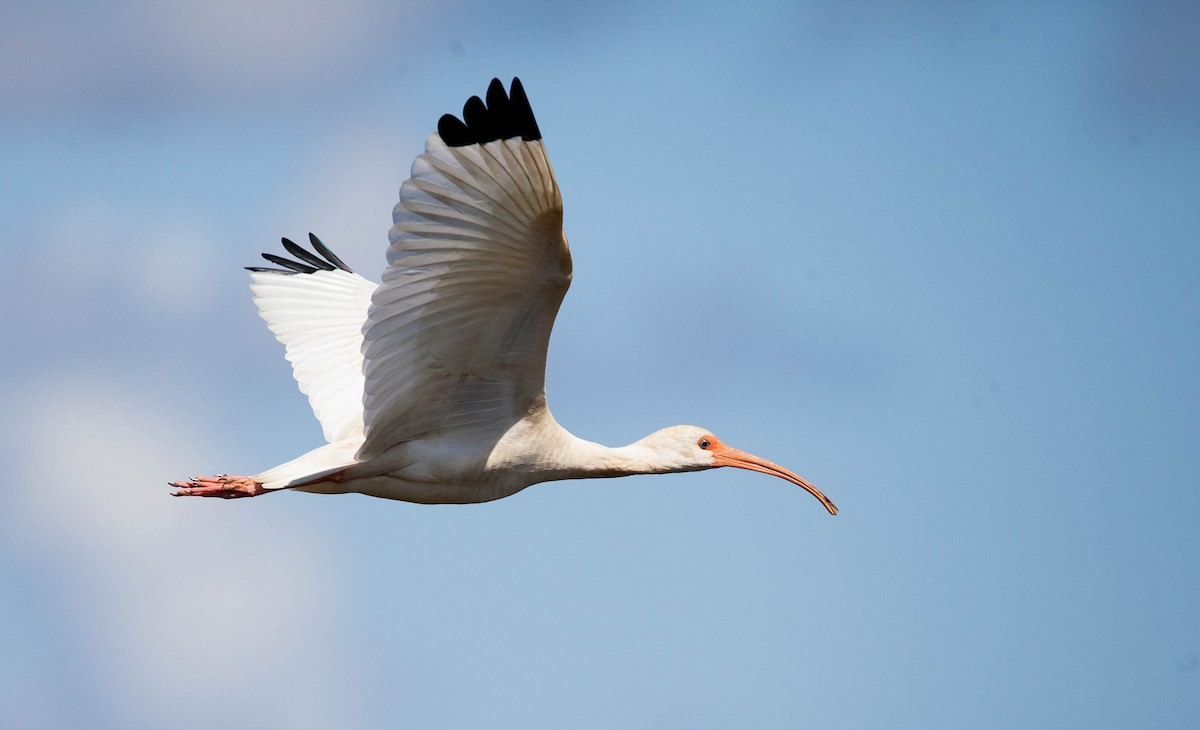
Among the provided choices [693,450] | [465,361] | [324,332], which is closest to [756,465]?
[693,450]

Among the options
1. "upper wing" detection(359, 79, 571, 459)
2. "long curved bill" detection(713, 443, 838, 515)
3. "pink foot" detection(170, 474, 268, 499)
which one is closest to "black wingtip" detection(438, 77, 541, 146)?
"upper wing" detection(359, 79, 571, 459)

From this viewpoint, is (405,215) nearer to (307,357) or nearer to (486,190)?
(486,190)

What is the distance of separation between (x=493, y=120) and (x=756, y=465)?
636cm

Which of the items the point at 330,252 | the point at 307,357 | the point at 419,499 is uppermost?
the point at 330,252

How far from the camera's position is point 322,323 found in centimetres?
1905

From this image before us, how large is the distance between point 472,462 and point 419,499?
84 centimetres

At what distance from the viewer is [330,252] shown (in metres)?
20.3

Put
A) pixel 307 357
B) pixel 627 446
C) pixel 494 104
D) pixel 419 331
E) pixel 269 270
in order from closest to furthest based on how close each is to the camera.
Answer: pixel 494 104 → pixel 419 331 → pixel 627 446 → pixel 307 357 → pixel 269 270

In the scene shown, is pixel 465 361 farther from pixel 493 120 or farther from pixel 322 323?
pixel 322 323

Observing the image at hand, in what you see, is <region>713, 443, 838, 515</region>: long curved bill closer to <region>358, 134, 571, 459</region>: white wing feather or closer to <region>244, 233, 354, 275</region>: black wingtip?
<region>358, 134, 571, 459</region>: white wing feather

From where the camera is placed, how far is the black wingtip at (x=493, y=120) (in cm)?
1242

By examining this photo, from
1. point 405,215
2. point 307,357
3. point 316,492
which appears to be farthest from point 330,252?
point 405,215

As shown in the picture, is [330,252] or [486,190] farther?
[330,252]

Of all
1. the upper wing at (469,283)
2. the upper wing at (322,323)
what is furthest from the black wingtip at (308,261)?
the upper wing at (469,283)
